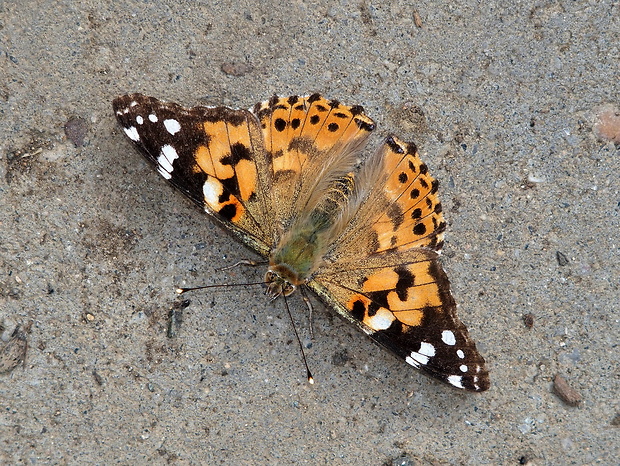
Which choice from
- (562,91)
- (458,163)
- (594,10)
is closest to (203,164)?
(458,163)

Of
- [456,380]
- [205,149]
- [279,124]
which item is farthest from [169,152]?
[456,380]

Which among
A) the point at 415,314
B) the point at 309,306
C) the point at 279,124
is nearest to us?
the point at 415,314

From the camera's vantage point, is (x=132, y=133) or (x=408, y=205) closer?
(x=132, y=133)

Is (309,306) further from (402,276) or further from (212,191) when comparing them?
(212,191)

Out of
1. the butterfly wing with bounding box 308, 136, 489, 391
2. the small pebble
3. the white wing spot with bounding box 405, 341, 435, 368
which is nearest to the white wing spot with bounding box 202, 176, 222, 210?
the butterfly wing with bounding box 308, 136, 489, 391

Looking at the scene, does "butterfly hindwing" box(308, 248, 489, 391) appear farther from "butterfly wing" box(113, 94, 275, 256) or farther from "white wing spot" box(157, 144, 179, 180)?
"white wing spot" box(157, 144, 179, 180)

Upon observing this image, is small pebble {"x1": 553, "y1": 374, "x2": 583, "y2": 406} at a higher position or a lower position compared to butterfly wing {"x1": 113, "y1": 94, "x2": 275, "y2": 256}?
lower

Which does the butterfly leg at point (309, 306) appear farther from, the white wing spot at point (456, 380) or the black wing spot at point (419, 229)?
the white wing spot at point (456, 380)

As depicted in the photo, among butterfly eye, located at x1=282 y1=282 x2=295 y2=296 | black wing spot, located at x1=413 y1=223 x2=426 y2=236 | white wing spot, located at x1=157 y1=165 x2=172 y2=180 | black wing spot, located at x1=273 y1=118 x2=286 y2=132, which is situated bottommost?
butterfly eye, located at x1=282 y1=282 x2=295 y2=296
